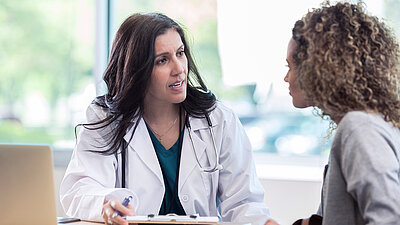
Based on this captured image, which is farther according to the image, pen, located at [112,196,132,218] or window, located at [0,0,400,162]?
window, located at [0,0,400,162]

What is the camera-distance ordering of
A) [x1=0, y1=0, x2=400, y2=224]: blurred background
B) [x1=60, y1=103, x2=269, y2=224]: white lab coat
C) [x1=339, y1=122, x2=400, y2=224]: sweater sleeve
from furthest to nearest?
[x1=0, y1=0, x2=400, y2=224]: blurred background, [x1=60, y1=103, x2=269, y2=224]: white lab coat, [x1=339, y1=122, x2=400, y2=224]: sweater sleeve

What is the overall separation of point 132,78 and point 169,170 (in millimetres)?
364

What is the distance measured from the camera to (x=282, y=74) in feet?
9.89

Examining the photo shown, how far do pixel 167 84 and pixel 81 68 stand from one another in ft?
5.66

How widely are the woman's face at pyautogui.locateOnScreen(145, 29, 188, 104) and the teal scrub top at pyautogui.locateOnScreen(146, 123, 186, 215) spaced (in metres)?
0.17

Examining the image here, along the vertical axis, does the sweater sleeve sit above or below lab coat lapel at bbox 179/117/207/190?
above

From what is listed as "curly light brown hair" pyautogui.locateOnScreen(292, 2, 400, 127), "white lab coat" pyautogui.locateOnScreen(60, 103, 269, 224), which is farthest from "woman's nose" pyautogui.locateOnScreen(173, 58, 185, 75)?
"curly light brown hair" pyautogui.locateOnScreen(292, 2, 400, 127)

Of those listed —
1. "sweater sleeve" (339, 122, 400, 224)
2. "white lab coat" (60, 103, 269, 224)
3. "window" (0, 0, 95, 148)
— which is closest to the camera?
"sweater sleeve" (339, 122, 400, 224)

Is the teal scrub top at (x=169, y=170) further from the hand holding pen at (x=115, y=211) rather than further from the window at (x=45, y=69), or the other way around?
the window at (x=45, y=69)

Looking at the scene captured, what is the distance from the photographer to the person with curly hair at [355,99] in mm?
1061

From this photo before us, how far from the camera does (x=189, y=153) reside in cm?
190

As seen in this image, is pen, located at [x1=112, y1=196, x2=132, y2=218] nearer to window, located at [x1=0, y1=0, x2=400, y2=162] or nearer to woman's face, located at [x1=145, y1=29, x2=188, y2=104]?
woman's face, located at [x1=145, y1=29, x2=188, y2=104]

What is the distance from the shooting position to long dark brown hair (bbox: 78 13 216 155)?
1844 millimetres

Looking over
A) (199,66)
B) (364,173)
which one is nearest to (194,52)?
(199,66)
